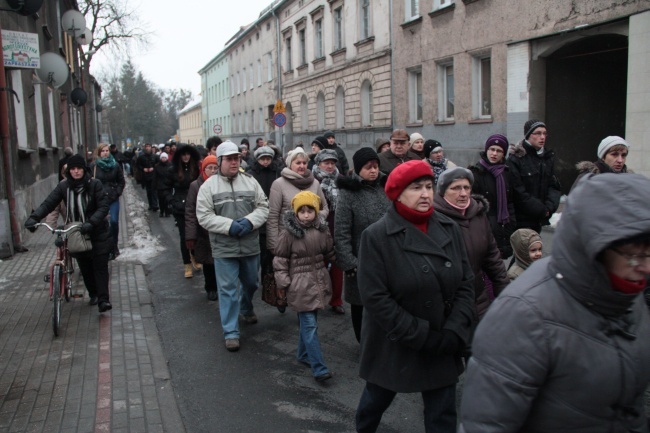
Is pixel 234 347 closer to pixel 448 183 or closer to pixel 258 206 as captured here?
pixel 258 206

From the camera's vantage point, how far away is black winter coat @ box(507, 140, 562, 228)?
6086mm

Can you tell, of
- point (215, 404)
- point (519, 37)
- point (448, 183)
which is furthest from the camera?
point (519, 37)

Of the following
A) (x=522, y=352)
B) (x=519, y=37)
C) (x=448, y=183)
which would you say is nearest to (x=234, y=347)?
(x=448, y=183)

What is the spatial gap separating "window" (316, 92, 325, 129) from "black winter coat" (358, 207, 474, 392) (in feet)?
99.7

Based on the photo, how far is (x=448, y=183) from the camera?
4.03m

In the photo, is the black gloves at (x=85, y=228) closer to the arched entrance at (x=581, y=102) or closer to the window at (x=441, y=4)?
the arched entrance at (x=581, y=102)

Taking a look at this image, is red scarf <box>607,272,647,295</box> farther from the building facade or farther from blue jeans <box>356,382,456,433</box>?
the building facade

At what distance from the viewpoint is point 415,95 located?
22.7 metres

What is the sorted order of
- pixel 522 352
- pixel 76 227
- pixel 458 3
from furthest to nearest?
pixel 458 3 < pixel 76 227 < pixel 522 352

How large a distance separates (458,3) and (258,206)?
14.8 metres

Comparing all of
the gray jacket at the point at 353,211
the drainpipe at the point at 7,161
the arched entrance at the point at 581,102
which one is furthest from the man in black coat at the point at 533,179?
the arched entrance at the point at 581,102

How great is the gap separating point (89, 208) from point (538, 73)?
12432 millimetres

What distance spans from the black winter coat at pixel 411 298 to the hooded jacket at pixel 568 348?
124cm

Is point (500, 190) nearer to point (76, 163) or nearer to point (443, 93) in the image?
point (76, 163)
